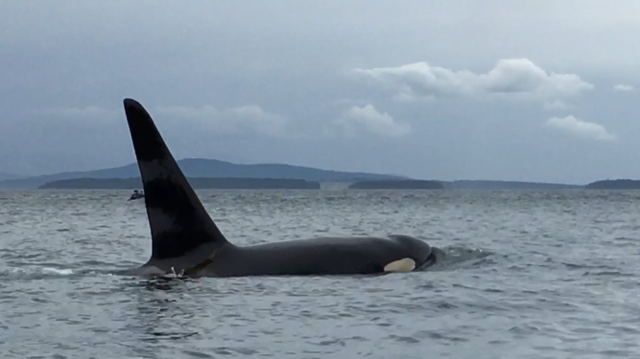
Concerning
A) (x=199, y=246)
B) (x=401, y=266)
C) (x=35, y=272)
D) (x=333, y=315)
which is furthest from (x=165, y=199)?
(x=35, y=272)

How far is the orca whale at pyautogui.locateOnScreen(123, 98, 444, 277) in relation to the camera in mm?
14992

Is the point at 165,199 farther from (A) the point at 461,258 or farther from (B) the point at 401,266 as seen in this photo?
(A) the point at 461,258

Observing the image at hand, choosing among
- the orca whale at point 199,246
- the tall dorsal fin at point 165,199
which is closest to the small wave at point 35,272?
the orca whale at point 199,246

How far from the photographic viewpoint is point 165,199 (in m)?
15.3

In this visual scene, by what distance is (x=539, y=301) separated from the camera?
1470 cm

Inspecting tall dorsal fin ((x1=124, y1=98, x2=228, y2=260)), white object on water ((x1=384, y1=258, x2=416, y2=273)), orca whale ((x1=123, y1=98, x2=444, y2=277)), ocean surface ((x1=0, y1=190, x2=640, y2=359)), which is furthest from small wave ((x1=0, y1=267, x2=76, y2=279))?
white object on water ((x1=384, y1=258, x2=416, y2=273))

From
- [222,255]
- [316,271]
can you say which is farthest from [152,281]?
[316,271]

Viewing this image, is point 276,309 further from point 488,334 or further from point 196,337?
point 488,334

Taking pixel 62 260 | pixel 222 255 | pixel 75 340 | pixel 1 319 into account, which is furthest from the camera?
pixel 62 260

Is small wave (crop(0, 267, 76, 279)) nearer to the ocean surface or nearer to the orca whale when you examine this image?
the ocean surface

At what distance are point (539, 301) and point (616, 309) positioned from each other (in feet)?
3.98

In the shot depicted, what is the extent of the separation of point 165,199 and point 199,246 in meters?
1.10

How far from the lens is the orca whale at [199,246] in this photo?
49.2 ft

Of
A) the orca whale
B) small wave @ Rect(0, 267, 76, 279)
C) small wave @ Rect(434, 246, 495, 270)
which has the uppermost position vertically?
the orca whale
